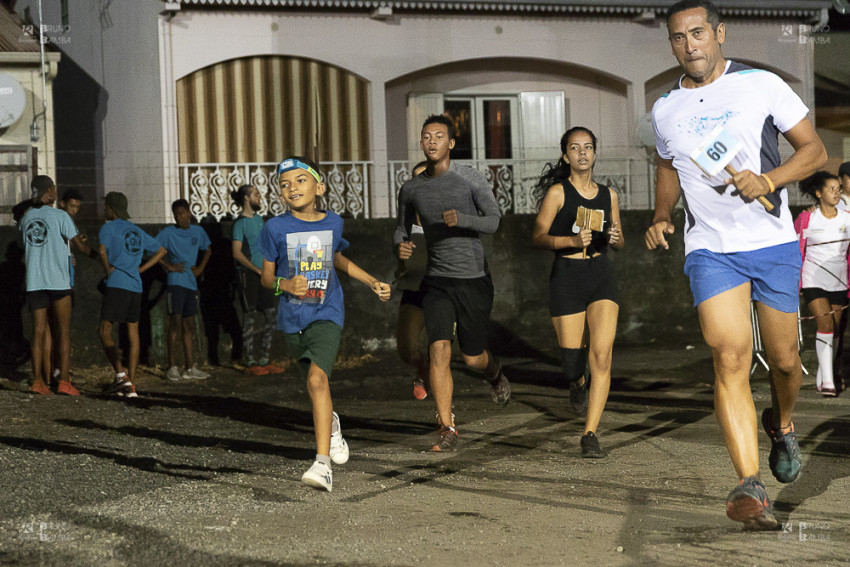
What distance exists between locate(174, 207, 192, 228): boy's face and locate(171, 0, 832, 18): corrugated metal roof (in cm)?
509

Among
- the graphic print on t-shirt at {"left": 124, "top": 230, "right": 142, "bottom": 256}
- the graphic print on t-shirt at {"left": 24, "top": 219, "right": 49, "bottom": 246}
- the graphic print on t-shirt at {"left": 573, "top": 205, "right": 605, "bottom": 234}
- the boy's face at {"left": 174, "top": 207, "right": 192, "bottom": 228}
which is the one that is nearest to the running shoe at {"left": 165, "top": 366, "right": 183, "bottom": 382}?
the boy's face at {"left": 174, "top": 207, "right": 192, "bottom": 228}

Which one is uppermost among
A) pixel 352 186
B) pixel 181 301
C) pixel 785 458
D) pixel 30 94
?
pixel 30 94

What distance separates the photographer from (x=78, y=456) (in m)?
6.70

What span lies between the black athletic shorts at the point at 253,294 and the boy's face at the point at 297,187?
20.3 feet

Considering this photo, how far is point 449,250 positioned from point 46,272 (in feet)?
15.2

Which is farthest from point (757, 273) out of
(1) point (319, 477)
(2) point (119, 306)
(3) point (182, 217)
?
(3) point (182, 217)

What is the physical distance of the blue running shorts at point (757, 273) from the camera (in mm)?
4746

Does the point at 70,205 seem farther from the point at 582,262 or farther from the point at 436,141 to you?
the point at 582,262

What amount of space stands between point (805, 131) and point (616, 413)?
4010 mm

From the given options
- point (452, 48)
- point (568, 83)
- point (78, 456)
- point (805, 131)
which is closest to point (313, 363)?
point (78, 456)

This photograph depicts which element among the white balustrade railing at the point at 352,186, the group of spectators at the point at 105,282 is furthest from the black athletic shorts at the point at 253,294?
the white balustrade railing at the point at 352,186

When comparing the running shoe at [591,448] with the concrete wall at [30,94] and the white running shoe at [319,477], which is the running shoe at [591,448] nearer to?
the white running shoe at [319,477]

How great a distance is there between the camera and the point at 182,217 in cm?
1191

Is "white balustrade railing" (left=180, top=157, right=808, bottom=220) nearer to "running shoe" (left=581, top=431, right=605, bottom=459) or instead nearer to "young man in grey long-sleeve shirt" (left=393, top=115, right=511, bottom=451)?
"young man in grey long-sleeve shirt" (left=393, top=115, right=511, bottom=451)
